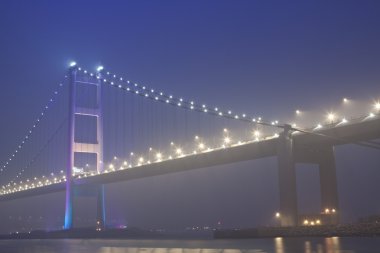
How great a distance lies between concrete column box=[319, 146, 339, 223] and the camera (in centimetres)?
5572

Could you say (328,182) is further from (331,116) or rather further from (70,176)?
(70,176)

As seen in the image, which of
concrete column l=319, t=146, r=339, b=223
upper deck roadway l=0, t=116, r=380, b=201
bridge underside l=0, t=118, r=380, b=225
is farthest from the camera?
concrete column l=319, t=146, r=339, b=223

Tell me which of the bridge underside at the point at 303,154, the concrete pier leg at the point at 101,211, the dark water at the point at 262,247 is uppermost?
the bridge underside at the point at 303,154

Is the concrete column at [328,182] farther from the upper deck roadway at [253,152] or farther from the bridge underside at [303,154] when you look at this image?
the upper deck roadway at [253,152]

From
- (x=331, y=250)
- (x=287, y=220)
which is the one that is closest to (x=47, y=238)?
(x=287, y=220)

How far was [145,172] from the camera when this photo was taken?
70.1m

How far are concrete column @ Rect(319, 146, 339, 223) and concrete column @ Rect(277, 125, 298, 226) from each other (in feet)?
20.8

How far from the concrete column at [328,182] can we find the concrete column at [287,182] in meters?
6.35

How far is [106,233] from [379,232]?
42.5m

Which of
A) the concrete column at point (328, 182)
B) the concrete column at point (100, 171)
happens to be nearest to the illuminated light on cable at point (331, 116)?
the concrete column at point (328, 182)

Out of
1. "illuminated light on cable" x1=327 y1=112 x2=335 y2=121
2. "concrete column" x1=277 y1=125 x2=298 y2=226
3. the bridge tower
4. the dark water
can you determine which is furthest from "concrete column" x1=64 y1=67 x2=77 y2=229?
"illuminated light on cable" x1=327 y1=112 x2=335 y2=121

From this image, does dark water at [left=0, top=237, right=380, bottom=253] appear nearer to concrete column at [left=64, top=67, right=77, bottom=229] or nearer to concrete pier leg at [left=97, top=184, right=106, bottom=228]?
concrete column at [left=64, top=67, right=77, bottom=229]

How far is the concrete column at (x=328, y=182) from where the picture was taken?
55.7 m

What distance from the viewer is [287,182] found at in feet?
164
